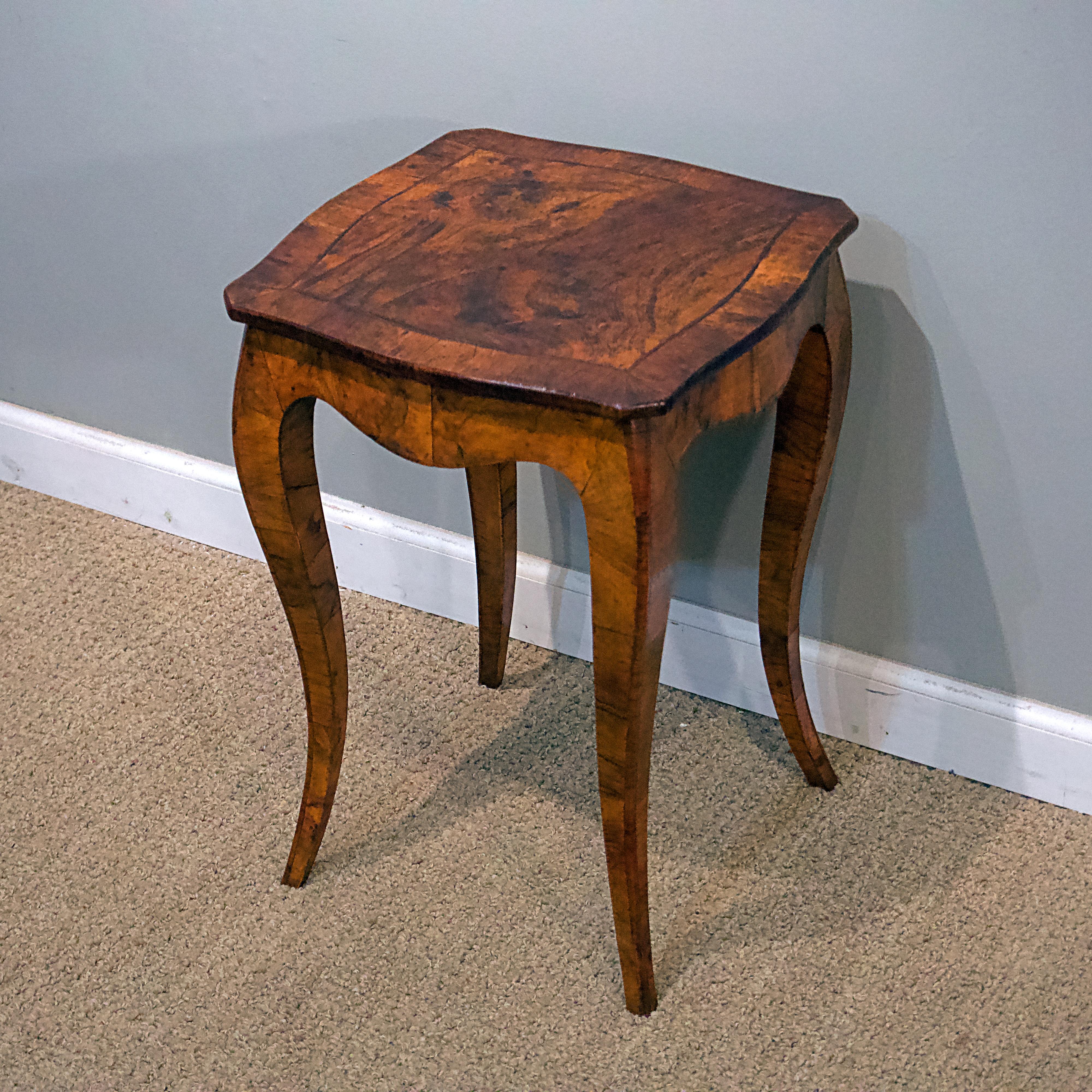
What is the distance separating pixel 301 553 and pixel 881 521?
1.92ft

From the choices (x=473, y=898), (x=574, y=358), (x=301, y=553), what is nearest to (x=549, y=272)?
(x=574, y=358)

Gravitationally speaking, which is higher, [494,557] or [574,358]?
[574,358]

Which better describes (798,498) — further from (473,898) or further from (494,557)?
(473,898)

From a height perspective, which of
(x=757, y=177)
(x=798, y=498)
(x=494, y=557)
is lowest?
(x=494, y=557)

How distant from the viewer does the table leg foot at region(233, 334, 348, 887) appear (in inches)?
36.0

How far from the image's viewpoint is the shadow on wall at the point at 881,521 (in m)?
1.11

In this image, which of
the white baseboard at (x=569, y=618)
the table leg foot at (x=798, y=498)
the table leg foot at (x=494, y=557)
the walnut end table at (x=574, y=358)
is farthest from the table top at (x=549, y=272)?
the white baseboard at (x=569, y=618)

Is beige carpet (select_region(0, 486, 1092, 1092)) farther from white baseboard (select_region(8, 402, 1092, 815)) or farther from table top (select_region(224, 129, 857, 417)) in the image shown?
table top (select_region(224, 129, 857, 417))

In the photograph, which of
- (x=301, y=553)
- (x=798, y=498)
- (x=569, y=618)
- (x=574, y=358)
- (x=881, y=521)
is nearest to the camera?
(x=574, y=358)

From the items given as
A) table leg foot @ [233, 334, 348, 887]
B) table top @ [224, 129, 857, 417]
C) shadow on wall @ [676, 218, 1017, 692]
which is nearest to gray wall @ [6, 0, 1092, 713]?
shadow on wall @ [676, 218, 1017, 692]

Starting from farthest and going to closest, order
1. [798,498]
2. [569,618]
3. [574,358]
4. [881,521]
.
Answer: [569,618] → [881,521] → [798,498] → [574,358]

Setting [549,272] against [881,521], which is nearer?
[549,272]

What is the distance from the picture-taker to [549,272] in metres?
0.88

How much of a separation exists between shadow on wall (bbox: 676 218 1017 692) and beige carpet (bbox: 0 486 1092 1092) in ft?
0.49
